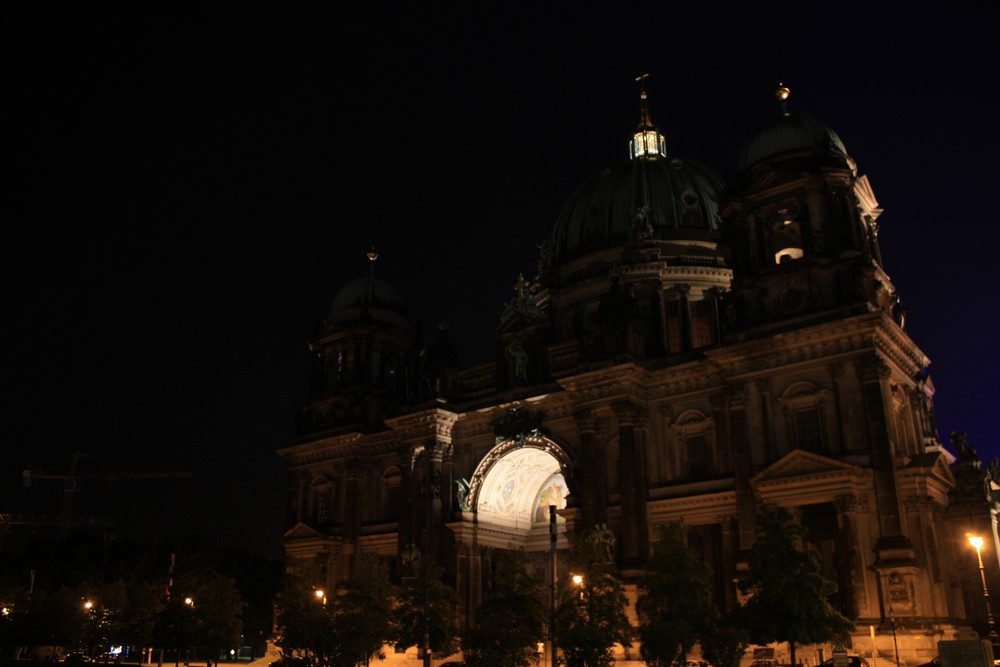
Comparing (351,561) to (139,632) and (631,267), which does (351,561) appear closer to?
(139,632)

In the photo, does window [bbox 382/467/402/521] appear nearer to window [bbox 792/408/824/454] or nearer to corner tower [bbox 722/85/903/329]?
corner tower [bbox 722/85/903/329]

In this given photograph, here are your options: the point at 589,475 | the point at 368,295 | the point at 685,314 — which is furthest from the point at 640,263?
the point at 368,295

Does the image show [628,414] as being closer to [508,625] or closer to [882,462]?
[882,462]

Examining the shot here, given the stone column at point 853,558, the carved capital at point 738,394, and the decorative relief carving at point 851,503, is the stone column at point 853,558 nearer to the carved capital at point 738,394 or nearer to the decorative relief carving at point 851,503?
the decorative relief carving at point 851,503

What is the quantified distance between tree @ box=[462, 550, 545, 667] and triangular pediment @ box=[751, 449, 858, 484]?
12824 mm

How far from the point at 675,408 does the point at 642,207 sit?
70.7 feet

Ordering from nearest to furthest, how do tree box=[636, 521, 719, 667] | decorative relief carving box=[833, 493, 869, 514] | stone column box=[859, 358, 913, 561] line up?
tree box=[636, 521, 719, 667] < stone column box=[859, 358, 913, 561] < decorative relief carving box=[833, 493, 869, 514]

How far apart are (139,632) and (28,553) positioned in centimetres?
4729

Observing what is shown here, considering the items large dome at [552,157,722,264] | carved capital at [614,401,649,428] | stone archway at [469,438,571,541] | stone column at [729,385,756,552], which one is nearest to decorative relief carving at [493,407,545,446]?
stone archway at [469,438,571,541]

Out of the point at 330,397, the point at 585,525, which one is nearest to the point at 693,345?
the point at 585,525

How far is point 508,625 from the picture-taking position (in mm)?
43156

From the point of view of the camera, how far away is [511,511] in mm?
64188

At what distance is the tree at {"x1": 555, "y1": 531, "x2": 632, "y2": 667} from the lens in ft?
131

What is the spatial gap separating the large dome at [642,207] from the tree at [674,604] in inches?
1211
